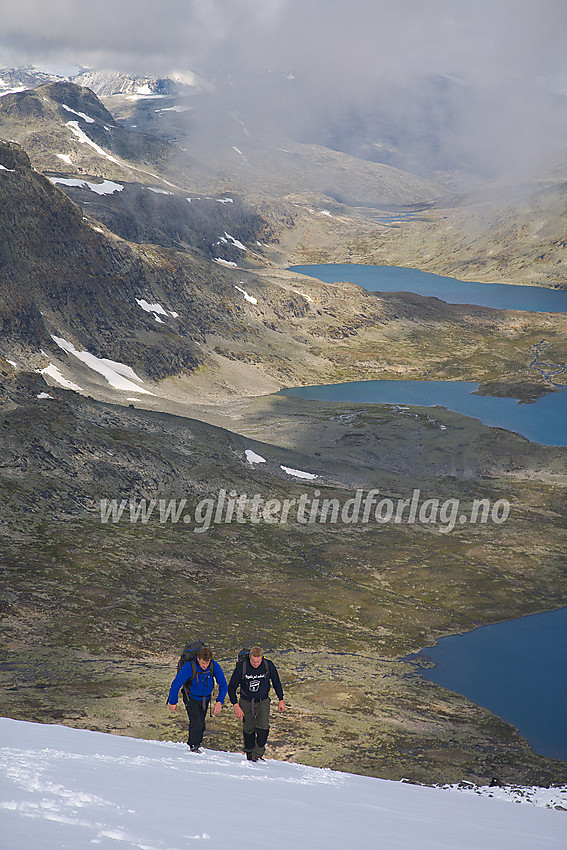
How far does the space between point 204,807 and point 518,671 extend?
48.3 m

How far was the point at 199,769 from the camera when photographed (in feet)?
53.9

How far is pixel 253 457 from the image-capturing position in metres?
90.1

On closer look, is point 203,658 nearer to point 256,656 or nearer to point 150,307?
point 256,656

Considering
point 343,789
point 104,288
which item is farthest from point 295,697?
point 104,288

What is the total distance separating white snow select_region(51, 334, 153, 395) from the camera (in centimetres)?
12838

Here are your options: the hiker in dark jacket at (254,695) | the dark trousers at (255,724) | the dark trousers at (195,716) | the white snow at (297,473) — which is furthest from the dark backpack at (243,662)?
the white snow at (297,473)

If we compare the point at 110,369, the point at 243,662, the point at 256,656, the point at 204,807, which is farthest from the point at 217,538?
the point at 110,369

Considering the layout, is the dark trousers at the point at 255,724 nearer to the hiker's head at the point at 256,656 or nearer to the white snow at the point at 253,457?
the hiker's head at the point at 256,656

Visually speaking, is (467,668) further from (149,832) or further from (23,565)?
(149,832)

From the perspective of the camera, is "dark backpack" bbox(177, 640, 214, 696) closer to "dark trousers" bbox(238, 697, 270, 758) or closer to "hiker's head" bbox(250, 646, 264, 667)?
"hiker's head" bbox(250, 646, 264, 667)

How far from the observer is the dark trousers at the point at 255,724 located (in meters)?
18.6

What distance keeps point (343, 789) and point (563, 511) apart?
8278 centimetres

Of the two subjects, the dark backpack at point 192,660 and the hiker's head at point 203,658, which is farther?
the dark backpack at point 192,660

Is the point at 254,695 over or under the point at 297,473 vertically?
over
